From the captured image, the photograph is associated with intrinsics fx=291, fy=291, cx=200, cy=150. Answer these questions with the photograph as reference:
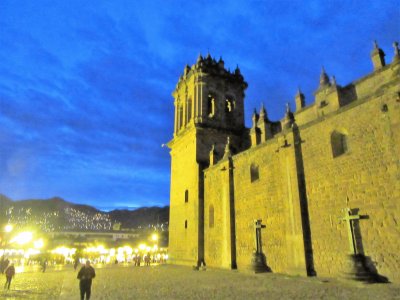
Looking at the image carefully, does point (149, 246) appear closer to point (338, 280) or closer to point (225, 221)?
point (225, 221)

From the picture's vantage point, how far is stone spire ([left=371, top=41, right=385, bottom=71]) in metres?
18.2

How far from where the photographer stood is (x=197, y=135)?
25.0 metres

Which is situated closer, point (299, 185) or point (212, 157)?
point (299, 185)

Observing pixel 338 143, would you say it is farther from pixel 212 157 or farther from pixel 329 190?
pixel 212 157

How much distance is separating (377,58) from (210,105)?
14258 mm

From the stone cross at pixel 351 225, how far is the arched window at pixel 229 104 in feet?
59.3

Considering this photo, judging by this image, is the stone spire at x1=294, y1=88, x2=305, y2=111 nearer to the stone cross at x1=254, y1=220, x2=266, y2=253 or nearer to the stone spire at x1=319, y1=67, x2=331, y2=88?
the stone spire at x1=319, y1=67, x2=331, y2=88

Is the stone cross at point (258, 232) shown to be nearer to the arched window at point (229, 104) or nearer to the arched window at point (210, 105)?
the arched window at point (210, 105)

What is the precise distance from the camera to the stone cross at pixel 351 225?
11180 millimetres

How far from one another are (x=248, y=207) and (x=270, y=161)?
11.3 feet

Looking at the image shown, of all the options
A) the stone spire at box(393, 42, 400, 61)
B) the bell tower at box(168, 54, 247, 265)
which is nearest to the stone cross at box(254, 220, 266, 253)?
the bell tower at box(168, 54, 247, 265)

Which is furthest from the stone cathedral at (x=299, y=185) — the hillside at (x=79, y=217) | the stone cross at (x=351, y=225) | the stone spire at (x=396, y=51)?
the hillside at (x=79, y=217)

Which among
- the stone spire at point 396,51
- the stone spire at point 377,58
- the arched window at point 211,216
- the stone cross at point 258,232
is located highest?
the stone spire at point 377,58

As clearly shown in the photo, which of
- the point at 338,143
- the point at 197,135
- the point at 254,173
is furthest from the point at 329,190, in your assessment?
the point at 197,135
